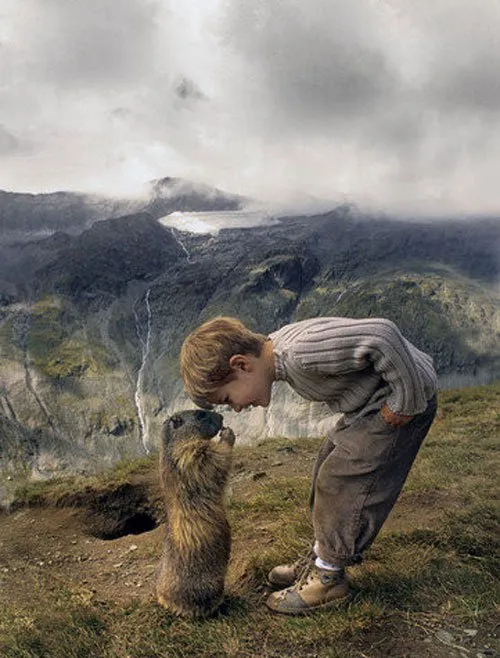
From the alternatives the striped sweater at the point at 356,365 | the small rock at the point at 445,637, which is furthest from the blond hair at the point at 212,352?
the small rock at the point at 445,637

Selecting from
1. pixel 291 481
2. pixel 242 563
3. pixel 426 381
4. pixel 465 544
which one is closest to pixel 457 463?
pixel 291 481

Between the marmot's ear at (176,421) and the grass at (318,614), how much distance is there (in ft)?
5.11

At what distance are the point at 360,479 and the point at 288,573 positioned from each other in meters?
1.29

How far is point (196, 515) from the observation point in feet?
17.0

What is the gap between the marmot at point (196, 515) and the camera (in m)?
5.04

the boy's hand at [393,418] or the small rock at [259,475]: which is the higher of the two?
the boy's hand at [393,418]

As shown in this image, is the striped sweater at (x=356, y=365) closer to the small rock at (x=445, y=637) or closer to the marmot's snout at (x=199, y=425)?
the marmot's snout at (x=199, y=425)

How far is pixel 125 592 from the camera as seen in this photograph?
6129 millimetres

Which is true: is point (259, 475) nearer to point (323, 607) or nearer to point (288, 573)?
point (288, 573)

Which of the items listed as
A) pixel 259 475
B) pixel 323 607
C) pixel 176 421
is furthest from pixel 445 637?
pixel 259 475

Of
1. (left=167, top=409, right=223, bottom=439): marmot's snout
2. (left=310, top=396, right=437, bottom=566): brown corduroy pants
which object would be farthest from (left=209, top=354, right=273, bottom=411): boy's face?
(left=167, top=409, right=223, bottom=439): marmot's snout

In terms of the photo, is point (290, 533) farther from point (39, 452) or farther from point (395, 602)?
point (39, 452)

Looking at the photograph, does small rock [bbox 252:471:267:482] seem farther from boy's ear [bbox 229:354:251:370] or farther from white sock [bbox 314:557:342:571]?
boy's ear [bbox 229:354:251:370]

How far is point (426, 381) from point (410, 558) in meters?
2.01
